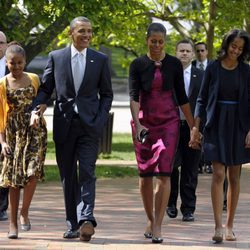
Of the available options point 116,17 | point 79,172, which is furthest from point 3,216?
point 116,17

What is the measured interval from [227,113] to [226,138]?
23 cm

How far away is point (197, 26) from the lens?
27750mm

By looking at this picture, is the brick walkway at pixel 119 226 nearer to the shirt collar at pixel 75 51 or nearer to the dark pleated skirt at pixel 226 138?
the dark pleated skirt at pixel 226 138

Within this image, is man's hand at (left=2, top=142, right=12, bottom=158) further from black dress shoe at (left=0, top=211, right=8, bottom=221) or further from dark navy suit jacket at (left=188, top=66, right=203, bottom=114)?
dark navy suit jacket at (left=188, top=66, right=203, bottom=114)

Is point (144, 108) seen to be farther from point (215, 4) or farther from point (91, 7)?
point (215, 4)

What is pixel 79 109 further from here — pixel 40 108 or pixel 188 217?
pixel 188 217

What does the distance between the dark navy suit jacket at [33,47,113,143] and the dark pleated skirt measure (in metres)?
0.97

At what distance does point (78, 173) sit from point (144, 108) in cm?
86

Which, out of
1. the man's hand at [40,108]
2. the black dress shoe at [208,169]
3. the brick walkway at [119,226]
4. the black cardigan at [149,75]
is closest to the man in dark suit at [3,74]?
the brick walkway at [119,226]

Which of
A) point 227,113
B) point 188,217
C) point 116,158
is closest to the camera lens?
point 227,113

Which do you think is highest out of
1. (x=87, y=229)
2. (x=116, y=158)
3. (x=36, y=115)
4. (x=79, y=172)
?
(x=36, y=115)

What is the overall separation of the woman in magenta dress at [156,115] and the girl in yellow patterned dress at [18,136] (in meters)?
0.90

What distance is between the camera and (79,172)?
9352 millimetres

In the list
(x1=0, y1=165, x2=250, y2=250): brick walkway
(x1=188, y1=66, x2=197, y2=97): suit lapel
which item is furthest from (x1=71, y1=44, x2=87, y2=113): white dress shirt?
(x1=188, y1=66, x2=197, y2=97): suit lapel
